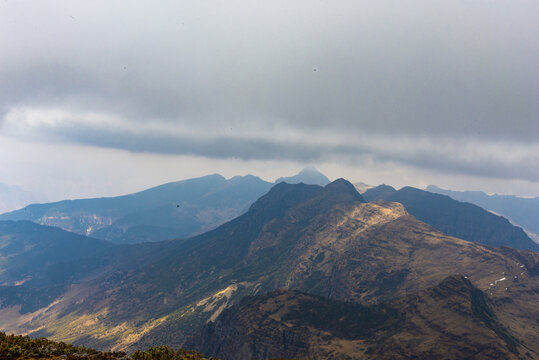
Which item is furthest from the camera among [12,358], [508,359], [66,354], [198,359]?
[508,359]

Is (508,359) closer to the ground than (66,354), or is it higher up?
closer to the ground

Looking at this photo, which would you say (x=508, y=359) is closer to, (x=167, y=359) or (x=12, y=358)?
(x=167, y=359)

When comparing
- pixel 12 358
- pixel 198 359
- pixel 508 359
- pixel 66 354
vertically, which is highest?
pixel 12 358

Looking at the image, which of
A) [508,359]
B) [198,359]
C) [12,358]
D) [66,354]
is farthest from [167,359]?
[508,359]

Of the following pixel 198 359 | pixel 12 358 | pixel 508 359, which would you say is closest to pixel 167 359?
pixel 198 359

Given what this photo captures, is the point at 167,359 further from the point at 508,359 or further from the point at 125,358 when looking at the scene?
the point at 508,359

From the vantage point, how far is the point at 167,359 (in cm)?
8644

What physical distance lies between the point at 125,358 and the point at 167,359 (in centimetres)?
1103

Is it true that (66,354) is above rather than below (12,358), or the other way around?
below

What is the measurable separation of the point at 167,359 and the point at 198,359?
8593 mm

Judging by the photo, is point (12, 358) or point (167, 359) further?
point (167, 359)

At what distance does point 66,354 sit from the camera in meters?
82.6

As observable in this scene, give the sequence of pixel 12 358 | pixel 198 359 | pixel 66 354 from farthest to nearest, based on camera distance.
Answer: pixel 198 359, pixel 66 354, pixel 12 358

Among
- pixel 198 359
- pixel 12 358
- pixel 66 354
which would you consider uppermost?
pixel 12 358
